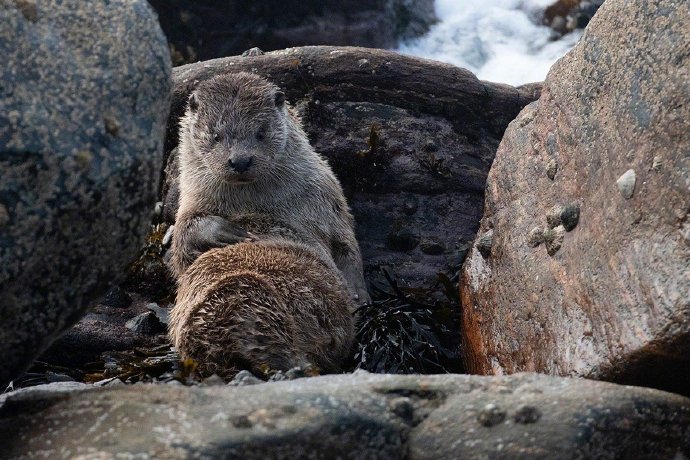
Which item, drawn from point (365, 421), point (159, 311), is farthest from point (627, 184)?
point (159, 311)

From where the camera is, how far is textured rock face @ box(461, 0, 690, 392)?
3727 millimetres

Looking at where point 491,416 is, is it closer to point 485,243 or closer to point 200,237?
point 485,243

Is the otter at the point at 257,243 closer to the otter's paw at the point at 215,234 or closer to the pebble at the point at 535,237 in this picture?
the otter's paw at the point at 215,234

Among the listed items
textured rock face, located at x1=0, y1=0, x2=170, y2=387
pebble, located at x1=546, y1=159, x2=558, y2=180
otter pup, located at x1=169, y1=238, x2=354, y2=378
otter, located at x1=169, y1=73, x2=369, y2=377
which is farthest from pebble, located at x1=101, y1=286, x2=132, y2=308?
textured rock face, located at x1=0, y1=0, x2=170, y2=387

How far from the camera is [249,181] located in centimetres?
641

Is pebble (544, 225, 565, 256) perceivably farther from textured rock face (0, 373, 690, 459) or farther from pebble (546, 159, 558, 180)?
textured rock face (0, 373, 690, 459)

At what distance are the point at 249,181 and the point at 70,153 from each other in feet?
11.0

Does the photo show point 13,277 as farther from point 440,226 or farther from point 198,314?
point 440,226

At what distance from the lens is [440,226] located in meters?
7.29

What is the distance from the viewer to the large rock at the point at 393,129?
7387mm

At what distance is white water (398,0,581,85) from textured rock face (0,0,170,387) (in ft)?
29.5

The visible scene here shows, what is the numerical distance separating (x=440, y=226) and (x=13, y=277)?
4.54 metres

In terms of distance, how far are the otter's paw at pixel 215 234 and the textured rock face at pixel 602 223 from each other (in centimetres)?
150

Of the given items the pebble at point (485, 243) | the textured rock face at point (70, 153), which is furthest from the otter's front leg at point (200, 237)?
the textured rock face at point (70, 153)
